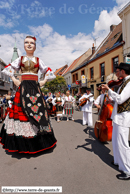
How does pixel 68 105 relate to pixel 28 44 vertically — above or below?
below

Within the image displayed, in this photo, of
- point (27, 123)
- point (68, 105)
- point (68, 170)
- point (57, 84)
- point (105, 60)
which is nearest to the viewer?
point (68, 170)

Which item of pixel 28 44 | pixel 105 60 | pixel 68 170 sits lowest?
pixel 68 170

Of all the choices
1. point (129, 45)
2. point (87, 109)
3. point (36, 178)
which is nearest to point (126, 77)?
point (36, 178)

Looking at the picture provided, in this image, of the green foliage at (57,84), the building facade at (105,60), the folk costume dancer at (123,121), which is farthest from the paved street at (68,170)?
the green foliage at (57,84)

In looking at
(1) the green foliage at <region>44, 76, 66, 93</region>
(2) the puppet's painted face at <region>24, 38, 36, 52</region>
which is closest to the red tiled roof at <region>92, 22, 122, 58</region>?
(1) the green foliage at <region>44, 76, 66, 93</region>

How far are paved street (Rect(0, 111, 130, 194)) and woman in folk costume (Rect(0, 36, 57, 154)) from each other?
0.27 metres

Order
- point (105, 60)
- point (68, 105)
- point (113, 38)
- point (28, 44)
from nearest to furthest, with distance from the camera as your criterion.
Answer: point (28, 44) → point (68, 105) → point (105, 60) → point (113, 38)

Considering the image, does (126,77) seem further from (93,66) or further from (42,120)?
(93,66)

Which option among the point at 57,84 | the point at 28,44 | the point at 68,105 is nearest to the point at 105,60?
the point at 68,105

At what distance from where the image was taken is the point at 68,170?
2.41 meters

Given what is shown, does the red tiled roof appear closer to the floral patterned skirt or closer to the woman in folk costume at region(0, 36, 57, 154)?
the woman in folk costume at region(0, 36, 57, 154)

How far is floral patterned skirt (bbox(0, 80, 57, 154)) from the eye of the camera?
9.28 feet

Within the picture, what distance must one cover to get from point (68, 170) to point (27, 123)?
1249mm

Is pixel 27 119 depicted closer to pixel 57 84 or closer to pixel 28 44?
pixel 28 44
